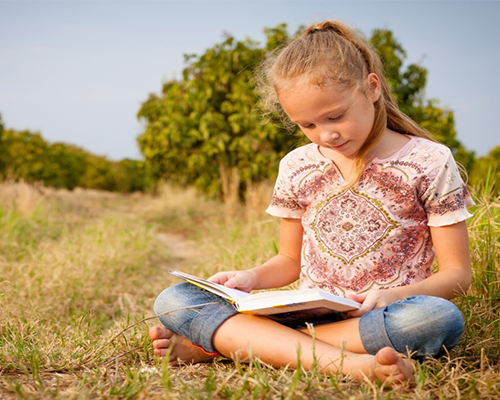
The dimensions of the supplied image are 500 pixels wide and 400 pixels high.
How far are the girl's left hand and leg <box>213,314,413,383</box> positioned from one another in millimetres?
136

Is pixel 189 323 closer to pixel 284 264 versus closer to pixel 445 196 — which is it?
pixel 284 264

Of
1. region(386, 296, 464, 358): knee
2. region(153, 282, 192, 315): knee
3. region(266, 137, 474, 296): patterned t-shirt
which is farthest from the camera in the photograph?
region(153, 282, 192, 315): knee

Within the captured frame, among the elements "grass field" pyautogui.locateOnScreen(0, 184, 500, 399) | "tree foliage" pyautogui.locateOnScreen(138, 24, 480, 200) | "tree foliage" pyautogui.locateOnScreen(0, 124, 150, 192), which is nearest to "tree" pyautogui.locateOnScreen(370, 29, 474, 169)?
"tree foliage" pyautogui.locateOnScreen(138, 24, 480, 200)

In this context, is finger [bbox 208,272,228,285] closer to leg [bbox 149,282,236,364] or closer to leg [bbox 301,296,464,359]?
leg [bbox 149,282,236,364]

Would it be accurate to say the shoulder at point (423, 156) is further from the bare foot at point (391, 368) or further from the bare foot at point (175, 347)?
the bare foot at point (175, 347)

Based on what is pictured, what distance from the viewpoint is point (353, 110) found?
1659 millimetres

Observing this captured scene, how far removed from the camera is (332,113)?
5.37ft

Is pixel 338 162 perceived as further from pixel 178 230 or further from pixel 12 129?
pixel 12 129

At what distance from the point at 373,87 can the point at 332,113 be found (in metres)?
0.25

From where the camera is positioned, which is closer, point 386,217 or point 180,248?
point 386,217

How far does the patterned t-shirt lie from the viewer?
174cm

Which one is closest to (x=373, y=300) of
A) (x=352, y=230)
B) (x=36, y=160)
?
(x=352, y=230)

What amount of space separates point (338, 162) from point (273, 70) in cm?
44

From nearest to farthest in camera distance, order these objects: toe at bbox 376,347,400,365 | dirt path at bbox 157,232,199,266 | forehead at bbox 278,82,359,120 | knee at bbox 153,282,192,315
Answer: toe at bbox 376,347,400,365, forehead at bbox 278,82,359,120, knee at bbox 153,282,192,315, dirt path at bbox 157,232,199,266
